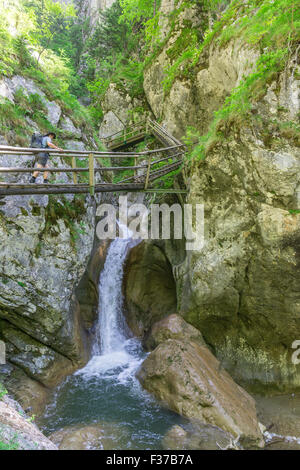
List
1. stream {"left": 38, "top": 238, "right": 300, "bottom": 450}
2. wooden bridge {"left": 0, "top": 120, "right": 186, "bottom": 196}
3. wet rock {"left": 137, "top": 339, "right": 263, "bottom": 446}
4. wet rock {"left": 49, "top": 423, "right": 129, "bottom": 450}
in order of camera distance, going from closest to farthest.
Result: wet rock {"left": 49, "top": 423, "right": 129, "bottom": 450} → stream {"left": 38, "top": 238, "right": 300, "bottom": 450} → wooden bridge {"left": 0, "top": 120, "right": 186, "bottom": 196} → wet rock {"left": 137, "top": 339, "right": 263, "bottom": 446}

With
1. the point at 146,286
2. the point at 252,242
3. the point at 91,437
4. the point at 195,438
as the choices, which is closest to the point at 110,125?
the point at 146,286

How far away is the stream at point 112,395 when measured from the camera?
6379mm

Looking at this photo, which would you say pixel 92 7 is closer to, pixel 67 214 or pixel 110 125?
pixel 110 125

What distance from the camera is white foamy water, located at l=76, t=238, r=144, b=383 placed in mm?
9359

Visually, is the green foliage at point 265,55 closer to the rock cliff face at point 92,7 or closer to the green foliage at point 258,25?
the green foliage at point 258,25

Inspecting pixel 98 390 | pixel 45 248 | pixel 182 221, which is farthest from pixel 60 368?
pixel 182 221

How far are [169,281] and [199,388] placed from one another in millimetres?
5409

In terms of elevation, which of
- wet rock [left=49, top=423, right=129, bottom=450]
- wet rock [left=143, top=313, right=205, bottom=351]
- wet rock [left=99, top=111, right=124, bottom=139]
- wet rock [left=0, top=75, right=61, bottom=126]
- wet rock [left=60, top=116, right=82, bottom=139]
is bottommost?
wet rock [left=49, top=423, right=129, bottom=450]

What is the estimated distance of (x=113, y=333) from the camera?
11.1m

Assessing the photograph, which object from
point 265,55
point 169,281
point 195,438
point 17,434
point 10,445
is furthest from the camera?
point 169,281

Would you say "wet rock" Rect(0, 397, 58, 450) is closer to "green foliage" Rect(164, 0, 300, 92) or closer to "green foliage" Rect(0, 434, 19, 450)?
"green foliage" Rect(0, 434, 19, 450)

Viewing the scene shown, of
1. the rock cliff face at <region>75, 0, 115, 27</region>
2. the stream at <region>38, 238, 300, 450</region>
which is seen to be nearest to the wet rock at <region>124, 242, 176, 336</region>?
the stream at <region>38, 238, 300, 450</region>

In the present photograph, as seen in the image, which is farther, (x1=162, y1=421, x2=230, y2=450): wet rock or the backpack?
the backpack

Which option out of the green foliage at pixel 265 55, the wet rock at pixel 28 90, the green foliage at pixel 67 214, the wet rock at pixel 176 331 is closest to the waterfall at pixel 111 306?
the wet rock at pixel 176 331
